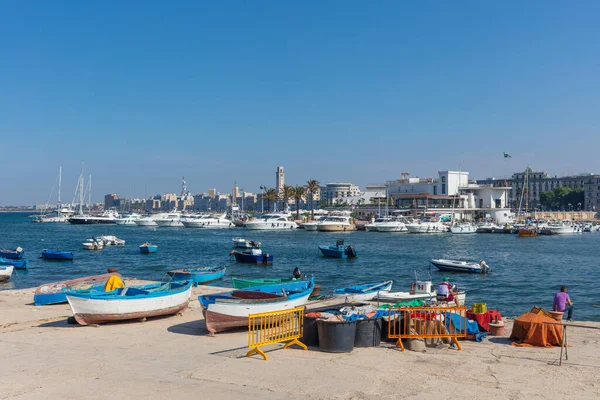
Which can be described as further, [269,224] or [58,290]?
[269,224]

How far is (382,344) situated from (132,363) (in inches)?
251

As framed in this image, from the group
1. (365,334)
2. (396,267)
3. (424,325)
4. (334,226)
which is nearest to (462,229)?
(334,226)

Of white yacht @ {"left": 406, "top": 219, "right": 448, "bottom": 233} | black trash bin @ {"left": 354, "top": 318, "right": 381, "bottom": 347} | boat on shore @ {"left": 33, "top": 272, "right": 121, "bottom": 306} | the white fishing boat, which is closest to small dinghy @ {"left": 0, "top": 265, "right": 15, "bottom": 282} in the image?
boat on shore @ {"left": 33, "top": 272, "right": 121, "bottom": 306}

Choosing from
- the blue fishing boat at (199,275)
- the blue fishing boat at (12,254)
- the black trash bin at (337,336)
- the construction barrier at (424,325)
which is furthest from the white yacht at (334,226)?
the black trash bin at (337,336)

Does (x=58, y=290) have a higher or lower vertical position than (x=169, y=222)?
lower

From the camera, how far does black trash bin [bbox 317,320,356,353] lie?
47.1 feet

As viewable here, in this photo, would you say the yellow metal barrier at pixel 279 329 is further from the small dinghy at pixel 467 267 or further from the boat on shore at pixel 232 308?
A: the small dinghy at pixel 467 267

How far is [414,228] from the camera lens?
109125 mm

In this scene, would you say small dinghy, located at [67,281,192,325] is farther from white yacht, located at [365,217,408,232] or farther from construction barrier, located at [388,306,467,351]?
white yacht, located at [365,217,408,232]

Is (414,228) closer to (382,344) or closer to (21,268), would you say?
(21,268)

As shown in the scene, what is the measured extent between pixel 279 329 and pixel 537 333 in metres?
6.96

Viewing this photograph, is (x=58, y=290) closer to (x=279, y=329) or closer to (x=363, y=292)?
(x=363, y=292)

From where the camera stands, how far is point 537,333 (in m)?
15.5

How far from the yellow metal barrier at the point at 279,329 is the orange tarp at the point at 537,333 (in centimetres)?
591
